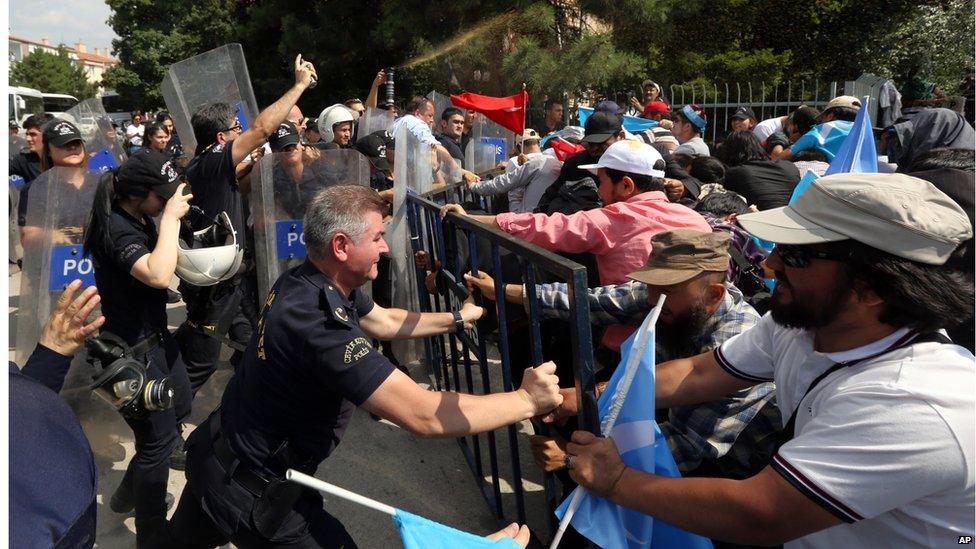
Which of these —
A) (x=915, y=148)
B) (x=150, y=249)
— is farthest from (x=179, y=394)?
Result: (x=915, y=148)

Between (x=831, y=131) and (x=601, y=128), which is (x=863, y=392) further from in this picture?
(x=831, y=131)

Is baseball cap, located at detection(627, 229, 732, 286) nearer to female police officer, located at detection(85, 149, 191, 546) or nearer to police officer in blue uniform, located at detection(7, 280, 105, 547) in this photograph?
police officer in blue uniform, located at detection(7, 280, 105, 547)

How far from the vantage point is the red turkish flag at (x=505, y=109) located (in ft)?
22.5

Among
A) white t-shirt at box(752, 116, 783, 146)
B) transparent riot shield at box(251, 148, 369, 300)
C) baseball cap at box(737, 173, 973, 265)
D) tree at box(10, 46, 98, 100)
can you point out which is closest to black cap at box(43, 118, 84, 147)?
transparent riot shield at box(251, 148, 369, 300)

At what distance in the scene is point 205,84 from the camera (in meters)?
4.99

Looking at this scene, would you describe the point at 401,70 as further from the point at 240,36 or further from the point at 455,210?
the point at 455,210

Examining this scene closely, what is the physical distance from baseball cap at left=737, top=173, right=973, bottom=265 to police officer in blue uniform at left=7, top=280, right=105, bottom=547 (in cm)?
147

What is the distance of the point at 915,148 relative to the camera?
168 inches

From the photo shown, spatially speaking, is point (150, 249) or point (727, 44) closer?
point (150, 249)

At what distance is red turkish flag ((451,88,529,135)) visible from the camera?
6.86 m

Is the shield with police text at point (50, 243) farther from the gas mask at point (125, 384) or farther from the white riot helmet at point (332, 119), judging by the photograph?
the white riot helmet at point (332, 119)

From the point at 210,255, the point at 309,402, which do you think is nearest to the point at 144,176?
the point at 210,255

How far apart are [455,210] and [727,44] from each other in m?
23.3

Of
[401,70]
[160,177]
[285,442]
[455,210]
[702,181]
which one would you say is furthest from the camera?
[401,70]
